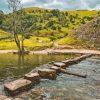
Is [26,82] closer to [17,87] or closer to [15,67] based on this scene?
[17,87]

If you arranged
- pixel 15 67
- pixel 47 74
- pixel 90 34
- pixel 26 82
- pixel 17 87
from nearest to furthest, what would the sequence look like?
pixel 17 87
pixel 26 82
pixel 47 74
pixel 15 67
pixel 90 34

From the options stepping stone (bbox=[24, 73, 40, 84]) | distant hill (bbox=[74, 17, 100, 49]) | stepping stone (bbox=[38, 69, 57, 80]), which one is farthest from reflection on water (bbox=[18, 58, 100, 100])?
distant hill (bbox=[74, 17, 100, 49])

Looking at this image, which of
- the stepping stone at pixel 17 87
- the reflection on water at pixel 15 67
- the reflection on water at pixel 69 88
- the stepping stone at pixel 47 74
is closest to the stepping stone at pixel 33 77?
the reflection on water at pixel 69 88

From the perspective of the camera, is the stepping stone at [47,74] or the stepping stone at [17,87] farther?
the stepping stone at [47,74]

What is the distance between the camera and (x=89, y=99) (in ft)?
81.5

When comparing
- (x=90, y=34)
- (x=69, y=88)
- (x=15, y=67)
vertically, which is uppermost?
(x=90, y=34)

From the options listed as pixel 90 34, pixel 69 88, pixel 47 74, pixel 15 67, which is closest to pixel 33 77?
pixel 47 74

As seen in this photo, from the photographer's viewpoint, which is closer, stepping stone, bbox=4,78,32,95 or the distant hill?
stepping stone, bbox=4,78,32,95

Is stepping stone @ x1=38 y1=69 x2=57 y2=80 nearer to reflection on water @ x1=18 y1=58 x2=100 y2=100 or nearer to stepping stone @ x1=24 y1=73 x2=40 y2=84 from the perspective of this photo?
reflection on water @ x1=18 y1=58 x2=100 y2=100

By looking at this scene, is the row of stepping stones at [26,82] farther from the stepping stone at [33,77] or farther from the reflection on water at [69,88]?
the reflection on water at [69,88]

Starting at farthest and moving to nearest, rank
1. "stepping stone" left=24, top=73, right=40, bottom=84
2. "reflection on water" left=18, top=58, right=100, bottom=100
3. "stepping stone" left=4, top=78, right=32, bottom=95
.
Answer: "stepping stone" left=24, top=73, right=40, bottom=84, "stepping stone" left=4, top=78, right=32, bottom=95, "reflection on water" left=18, top=58, right=100, bottom=100

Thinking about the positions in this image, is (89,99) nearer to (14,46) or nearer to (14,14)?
(14,14)

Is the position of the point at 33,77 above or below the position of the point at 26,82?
above

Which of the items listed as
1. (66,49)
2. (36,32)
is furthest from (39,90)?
(36,32)
